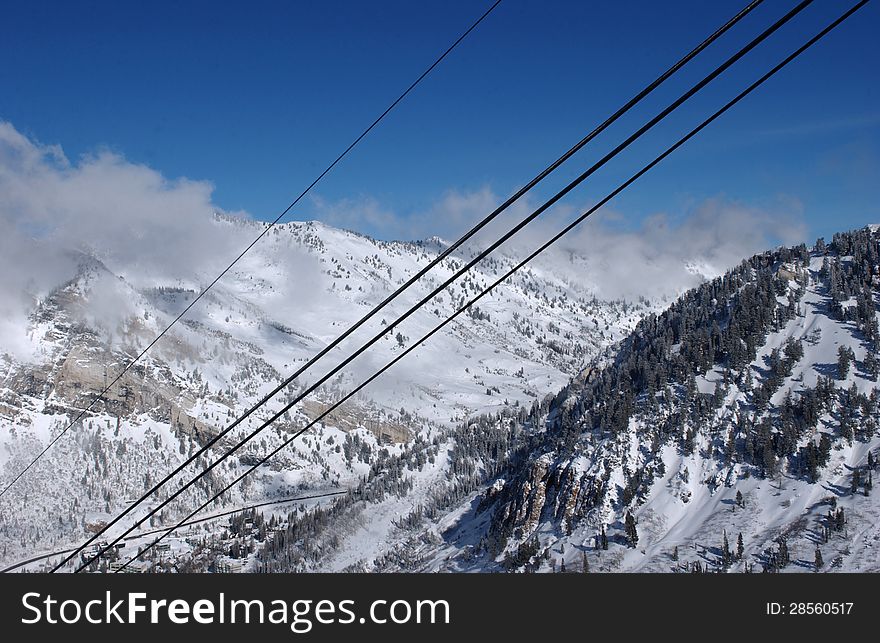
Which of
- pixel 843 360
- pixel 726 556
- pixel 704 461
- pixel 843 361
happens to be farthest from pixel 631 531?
pixel 843 360

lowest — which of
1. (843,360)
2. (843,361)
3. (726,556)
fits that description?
(726,556)

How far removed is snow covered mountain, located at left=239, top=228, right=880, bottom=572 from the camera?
104562 mm

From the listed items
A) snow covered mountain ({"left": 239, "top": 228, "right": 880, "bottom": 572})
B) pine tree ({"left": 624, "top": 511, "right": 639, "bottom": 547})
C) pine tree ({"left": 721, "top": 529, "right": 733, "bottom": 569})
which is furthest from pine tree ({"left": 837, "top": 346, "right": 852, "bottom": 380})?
pine tree ({"left": 624, "top": 511, "right": 639, "bottom": 547})

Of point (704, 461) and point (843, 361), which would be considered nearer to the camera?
point (704, 461)

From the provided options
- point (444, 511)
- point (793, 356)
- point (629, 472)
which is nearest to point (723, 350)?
point (793, 356)

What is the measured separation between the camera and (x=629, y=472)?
121438mm

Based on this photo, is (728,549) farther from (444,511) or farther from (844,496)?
(444,511)

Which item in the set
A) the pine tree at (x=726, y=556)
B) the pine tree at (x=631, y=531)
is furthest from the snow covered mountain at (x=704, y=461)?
the pine tree at (x=631, y=531)

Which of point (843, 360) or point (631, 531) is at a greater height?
point (843, 360)

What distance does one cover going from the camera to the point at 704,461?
122 metres

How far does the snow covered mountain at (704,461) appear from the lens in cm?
10456

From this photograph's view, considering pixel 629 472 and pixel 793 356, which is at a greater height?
pixel 793 356

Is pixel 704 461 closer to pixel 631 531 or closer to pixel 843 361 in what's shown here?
pixel 631 531

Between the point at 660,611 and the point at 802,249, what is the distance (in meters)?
184
